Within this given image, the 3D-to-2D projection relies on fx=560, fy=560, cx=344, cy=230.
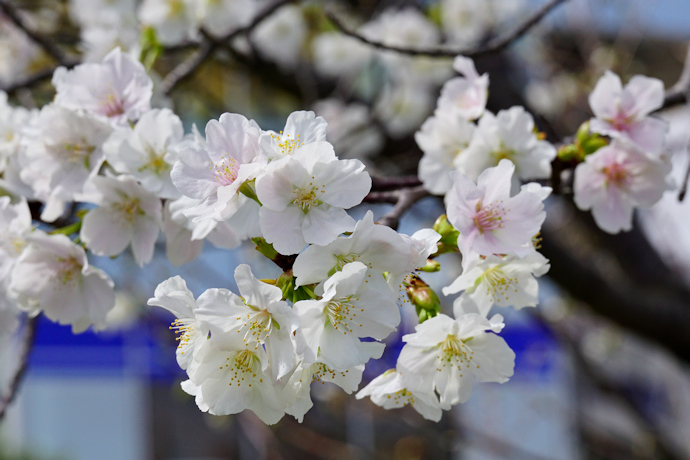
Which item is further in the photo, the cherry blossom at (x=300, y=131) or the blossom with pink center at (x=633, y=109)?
the blossom with pink center at (x=633, y=109)

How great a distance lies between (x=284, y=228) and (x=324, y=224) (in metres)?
0.05

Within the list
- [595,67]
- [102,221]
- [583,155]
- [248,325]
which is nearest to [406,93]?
[595,67]

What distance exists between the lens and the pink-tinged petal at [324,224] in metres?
0.65

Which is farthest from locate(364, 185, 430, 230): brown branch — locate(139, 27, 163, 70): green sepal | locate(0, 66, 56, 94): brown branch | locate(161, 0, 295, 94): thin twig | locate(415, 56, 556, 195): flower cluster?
locate(0, 66, 56, 94): brown branch

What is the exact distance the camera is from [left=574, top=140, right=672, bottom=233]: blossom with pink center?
3.31 feet

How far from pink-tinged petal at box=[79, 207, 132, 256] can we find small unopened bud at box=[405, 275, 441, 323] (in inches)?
19.8

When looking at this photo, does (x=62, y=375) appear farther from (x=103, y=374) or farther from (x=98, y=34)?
(x=98, y=34)

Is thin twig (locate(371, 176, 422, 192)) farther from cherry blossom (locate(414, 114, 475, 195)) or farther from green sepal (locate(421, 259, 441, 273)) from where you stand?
green sepal (locate(421, 259, 441, 273))

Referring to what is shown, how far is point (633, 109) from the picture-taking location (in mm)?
1042

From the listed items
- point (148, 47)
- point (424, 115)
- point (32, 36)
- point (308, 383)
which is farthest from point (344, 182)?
point (424, 115)

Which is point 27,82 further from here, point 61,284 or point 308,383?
point 308,383

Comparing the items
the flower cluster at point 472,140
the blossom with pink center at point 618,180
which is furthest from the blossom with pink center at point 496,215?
the blossom with pink center at point 618,180

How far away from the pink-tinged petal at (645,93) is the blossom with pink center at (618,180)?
0.33 ft

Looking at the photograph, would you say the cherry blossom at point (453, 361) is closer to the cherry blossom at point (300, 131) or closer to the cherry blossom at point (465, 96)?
the cherry blossom at point (300, 131)
